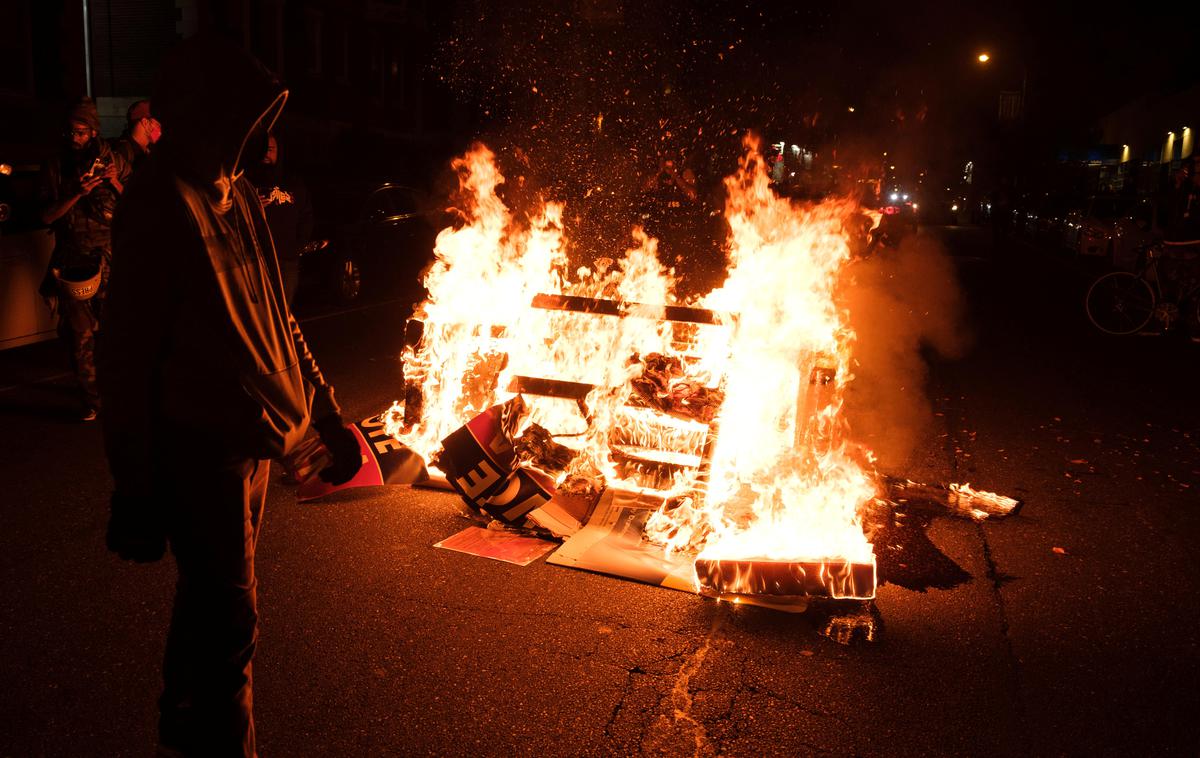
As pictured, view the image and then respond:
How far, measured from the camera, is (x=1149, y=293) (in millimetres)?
12797

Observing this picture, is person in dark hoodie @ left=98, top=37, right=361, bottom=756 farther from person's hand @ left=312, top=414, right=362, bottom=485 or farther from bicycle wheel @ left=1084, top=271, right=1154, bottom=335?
bicycle wheel @ left=1084, top=271, right=1154, bottom=335

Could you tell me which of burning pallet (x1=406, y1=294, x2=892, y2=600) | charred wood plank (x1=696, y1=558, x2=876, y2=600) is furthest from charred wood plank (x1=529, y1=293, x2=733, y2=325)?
charred wood plank (x1=696, y1=558, x2=876, y2=600)

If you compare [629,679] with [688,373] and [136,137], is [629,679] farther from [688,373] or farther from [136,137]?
[136,137]

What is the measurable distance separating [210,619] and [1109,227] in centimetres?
2659

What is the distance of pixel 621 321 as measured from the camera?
21.2 feet

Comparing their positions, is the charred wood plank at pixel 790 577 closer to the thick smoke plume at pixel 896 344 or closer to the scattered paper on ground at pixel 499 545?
the scattered paper on ground at pixel 499 545

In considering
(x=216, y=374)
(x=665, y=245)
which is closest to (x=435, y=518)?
(x=216, y=374)

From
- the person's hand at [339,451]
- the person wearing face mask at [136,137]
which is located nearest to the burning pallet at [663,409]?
the person's hand at [339,451]

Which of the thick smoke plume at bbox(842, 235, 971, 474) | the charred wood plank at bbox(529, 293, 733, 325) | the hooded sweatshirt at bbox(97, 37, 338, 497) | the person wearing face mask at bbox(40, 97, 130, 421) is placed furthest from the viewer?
the thick smoke plume at bbox(842, 235, 971, 474)

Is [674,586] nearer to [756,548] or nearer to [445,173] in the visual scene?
[756,548]

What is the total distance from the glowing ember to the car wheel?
24.6 feet

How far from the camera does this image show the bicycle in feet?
40.9

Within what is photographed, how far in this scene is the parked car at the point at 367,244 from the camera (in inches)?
575

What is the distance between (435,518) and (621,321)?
6.21 ft
